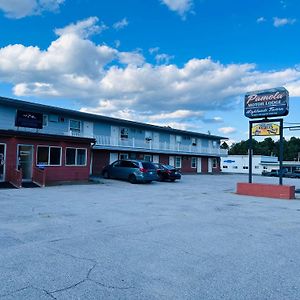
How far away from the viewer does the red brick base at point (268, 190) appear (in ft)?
59.1

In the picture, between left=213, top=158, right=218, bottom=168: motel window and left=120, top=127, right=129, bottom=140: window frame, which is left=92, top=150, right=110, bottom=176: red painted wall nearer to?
left=120, top=127, right=129, bottom=140: window frame

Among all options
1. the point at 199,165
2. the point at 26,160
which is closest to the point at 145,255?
the point at 26,160

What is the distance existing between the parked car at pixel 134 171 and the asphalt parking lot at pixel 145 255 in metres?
12.4

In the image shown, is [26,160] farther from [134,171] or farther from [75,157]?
[134,171]

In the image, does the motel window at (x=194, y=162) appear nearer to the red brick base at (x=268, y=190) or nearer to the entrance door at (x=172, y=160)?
the entrance door at (x=172, y=160)

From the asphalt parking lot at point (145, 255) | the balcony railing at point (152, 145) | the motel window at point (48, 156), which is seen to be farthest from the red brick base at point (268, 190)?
the balcony railing at point (152, 145)

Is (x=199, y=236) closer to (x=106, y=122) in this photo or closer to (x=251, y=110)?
(x=251, y=110)

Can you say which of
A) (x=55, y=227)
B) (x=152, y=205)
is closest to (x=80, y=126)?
(x=152, y=205)

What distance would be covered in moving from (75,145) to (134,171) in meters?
4.44

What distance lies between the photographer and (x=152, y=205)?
1299 centimetres

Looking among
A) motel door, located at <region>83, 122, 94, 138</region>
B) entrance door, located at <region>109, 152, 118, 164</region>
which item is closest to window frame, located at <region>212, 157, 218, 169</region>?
entrance door, located at <region>109, 152, 118, 164</region>

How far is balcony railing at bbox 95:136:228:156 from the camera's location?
31.0 metres

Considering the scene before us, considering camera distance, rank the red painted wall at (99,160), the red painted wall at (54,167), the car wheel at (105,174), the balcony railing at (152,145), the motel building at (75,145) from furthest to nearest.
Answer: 1. the red painted wall at (99,160)
2. the balcony railing at (152,145)
3. the car wheel at (105,174)
4. the motel building at (75,145)
5. the red painted wall at (54,167)

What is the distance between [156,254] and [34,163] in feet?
52.0
